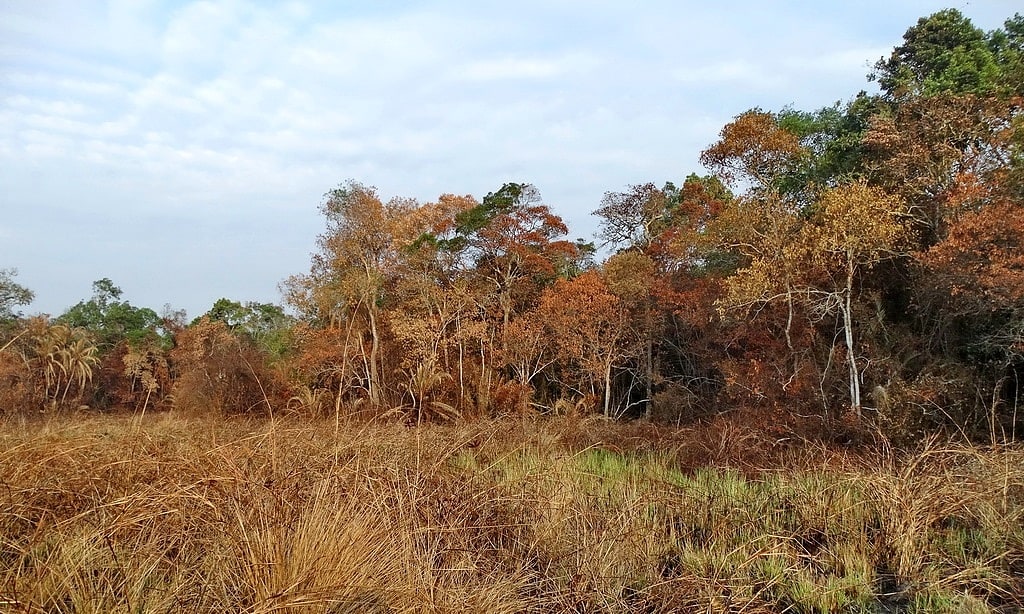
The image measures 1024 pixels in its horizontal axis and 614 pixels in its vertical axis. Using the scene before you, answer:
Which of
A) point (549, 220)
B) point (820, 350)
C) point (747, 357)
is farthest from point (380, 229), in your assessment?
point (820, 350)

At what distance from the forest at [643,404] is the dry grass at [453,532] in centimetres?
3

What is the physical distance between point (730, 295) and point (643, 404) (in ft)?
40.0

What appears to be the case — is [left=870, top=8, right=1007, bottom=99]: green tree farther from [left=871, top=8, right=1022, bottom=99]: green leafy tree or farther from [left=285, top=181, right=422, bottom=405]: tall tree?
[left=285, top=181, right=422, bottom=405]: tall tree

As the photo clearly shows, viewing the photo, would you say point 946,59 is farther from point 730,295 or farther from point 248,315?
point 248,315

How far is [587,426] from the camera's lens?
41.8ft

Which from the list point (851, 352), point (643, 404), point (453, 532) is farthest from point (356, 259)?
point (453, 532)

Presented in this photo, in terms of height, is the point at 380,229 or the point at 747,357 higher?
the point at 380,229

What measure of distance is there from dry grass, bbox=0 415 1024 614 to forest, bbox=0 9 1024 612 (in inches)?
1.1

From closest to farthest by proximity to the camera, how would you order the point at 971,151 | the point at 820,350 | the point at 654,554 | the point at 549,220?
the point at 654,554 < the point at 971,151 < the point at 820,350 < the point at 549,220

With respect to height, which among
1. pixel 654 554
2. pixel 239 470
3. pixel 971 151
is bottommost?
pixel 654 554

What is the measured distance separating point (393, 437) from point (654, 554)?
2546 mm

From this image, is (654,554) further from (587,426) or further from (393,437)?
(587,426)

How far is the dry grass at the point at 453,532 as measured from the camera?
2.65m

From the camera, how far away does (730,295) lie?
1370cm
